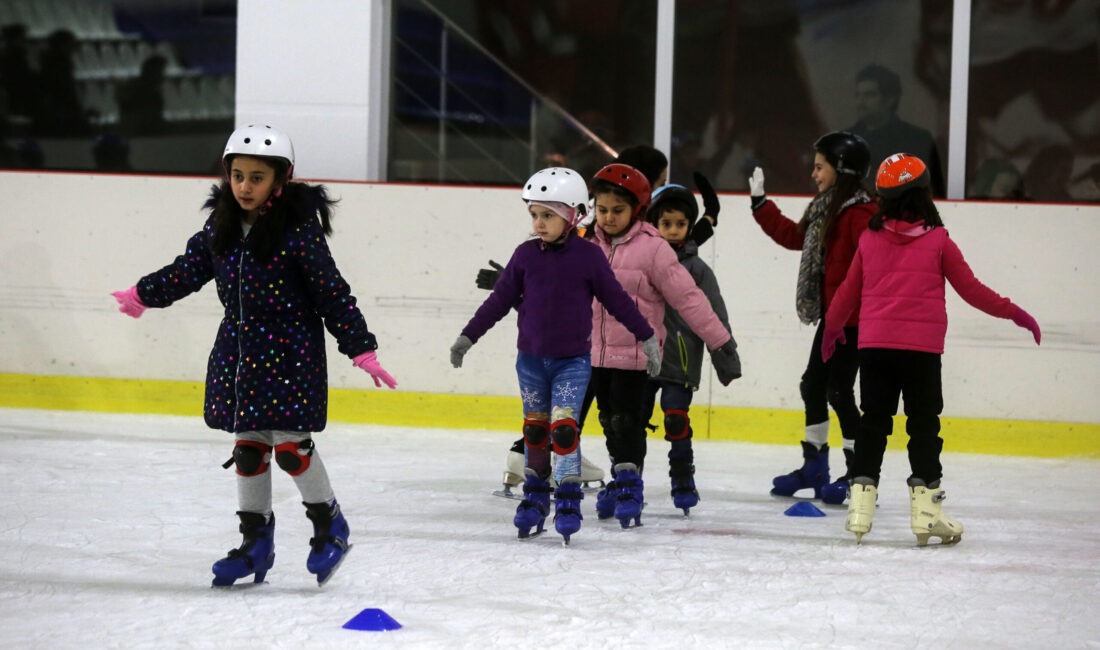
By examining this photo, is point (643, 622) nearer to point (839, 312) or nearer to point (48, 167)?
point (839, 312)

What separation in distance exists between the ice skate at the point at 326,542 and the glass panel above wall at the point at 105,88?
5874mm

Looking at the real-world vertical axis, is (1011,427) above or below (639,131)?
below

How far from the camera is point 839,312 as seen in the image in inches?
185

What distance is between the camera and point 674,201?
5.21m

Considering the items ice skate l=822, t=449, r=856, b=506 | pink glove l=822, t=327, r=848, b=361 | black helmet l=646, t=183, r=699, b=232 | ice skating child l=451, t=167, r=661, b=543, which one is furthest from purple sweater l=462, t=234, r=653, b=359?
ice skate l=822, t=449, r=856, b=506

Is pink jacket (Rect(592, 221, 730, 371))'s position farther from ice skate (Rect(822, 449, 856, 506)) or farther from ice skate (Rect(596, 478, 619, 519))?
ice skate (Rect(822, 449, 856, 506))

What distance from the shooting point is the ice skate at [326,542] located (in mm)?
3719

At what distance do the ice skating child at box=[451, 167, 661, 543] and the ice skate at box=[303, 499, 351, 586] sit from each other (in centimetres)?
76

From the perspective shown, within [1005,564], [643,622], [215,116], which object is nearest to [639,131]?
[215,116]

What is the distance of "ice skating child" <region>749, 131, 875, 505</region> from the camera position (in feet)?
17.0

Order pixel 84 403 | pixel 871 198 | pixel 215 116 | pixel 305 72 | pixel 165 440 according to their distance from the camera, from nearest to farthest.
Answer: pixel 871 198
pixel 165 440
pixel 84 403
pixel 305 72
pixel 215 116

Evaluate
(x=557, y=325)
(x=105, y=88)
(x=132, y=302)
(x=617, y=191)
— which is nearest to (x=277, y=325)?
(x=132, y=302)

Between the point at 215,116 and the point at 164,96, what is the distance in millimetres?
465

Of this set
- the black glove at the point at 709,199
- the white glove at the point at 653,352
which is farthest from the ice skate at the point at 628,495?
the black glove at the point at 709,199
